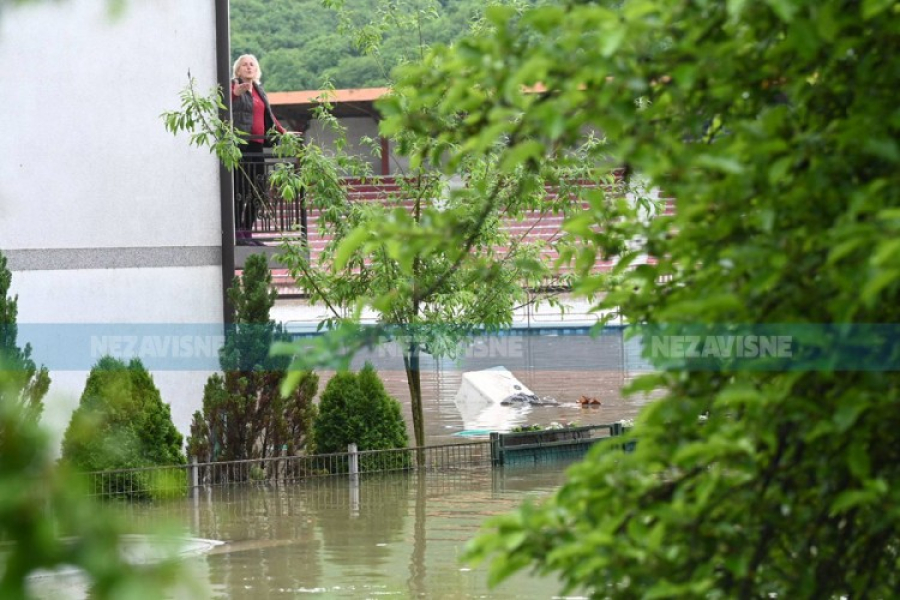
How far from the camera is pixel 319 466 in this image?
50.2 ft

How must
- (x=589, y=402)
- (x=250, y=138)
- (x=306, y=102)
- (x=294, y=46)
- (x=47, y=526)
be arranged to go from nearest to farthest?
(x=47, y=526) → (x=250, y=138) → (x=589, y=402) → (x=306, y=102) → (x=294, y=46)

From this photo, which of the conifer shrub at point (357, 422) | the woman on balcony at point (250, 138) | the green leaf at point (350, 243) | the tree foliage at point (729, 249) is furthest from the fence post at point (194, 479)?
the tree foliage at point (729, 249)

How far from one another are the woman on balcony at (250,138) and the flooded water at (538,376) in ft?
14.0

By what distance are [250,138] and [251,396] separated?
3834 millimetres

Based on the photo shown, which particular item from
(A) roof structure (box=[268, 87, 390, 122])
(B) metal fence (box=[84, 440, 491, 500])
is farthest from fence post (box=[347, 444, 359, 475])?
(A) roof structure (box=[268, 87, 390, 122])

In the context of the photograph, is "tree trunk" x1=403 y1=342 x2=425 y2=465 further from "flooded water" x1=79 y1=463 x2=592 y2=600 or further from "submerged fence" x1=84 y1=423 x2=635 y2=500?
"flooded water" x1=79 y1=463 x2=592 y2=600

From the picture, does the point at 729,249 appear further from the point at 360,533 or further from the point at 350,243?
the point at 360,533

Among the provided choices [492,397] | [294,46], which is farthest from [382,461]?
[294,46]

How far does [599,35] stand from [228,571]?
8.52 metres

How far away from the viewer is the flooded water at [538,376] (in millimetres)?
22219

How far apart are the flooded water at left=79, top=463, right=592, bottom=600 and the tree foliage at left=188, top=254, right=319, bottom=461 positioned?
2.43 feet

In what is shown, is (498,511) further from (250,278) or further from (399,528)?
(250,278)

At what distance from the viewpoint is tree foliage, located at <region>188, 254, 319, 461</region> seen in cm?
1498

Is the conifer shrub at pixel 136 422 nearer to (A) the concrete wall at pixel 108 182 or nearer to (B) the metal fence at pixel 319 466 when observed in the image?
(B) the metal fence at pixel 319 466
